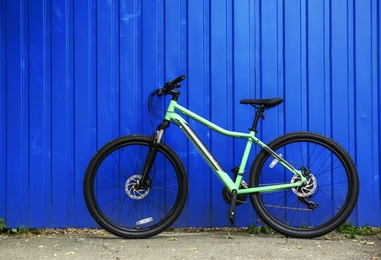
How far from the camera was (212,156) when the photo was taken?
4.42 meters

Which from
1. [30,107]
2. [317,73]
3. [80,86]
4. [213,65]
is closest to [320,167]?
[317,73]

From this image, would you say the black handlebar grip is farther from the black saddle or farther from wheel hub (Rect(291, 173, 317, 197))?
wheel hub (Rect(291, 173, 317, 197))

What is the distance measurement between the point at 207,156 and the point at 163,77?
80 cm

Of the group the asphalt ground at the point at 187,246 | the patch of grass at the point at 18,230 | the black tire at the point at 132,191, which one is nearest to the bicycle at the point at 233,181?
the black tire at the point at 132,191

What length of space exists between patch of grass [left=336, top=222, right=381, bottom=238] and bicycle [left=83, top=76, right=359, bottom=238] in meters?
0.14

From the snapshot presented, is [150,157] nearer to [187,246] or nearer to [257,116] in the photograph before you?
[187,246]

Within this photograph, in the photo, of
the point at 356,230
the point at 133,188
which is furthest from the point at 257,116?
the point at 356,230

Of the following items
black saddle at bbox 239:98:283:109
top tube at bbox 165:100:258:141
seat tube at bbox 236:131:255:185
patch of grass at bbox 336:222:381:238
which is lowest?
patch of grass at bbox 336:222:381:238

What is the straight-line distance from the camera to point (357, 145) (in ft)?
15.4

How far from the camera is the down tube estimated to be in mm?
4384

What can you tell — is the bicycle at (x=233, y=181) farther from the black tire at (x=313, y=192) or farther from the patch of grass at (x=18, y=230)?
the patch of grass at (x=18, y=230)

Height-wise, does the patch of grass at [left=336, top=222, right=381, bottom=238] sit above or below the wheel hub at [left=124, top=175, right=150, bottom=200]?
below

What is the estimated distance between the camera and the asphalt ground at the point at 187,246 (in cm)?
396

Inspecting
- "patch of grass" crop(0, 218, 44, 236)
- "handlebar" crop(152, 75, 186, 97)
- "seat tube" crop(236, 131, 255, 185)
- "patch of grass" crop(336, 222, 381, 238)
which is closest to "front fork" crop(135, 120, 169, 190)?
"handlebar" crop(152, 75, 186, 97)
